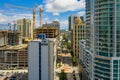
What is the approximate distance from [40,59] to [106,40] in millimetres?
10992

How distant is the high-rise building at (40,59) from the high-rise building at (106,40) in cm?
734

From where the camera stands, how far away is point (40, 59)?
33.7 metres

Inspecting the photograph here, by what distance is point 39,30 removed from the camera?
67.3 meters

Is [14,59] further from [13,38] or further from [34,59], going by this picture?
[13,38]

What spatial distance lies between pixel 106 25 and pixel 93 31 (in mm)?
2954

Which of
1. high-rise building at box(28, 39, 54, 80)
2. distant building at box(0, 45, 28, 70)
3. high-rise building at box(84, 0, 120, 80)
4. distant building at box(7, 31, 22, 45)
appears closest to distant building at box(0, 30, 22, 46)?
distant building at box(7, 31, 22, 45)

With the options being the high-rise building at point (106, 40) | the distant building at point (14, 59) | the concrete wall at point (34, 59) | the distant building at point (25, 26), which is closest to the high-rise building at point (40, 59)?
the concrete wall at point (34, 59)

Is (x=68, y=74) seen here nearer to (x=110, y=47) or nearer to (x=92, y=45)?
(x=92, y=45)

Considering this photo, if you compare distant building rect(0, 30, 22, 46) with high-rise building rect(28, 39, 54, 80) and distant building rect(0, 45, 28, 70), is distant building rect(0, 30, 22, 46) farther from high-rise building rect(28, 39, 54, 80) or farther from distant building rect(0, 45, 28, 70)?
high-rise building rect(28, 39, 54, 80)

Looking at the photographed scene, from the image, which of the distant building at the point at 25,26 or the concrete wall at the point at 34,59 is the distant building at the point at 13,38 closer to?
the distant building at the point at 25,26

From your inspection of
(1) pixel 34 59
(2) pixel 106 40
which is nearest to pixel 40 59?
(1) pixel 34 59

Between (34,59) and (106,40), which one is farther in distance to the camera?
(34,59)

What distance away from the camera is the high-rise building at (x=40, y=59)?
33.7 metres

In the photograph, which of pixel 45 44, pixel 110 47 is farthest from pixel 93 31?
pixel 45 44
